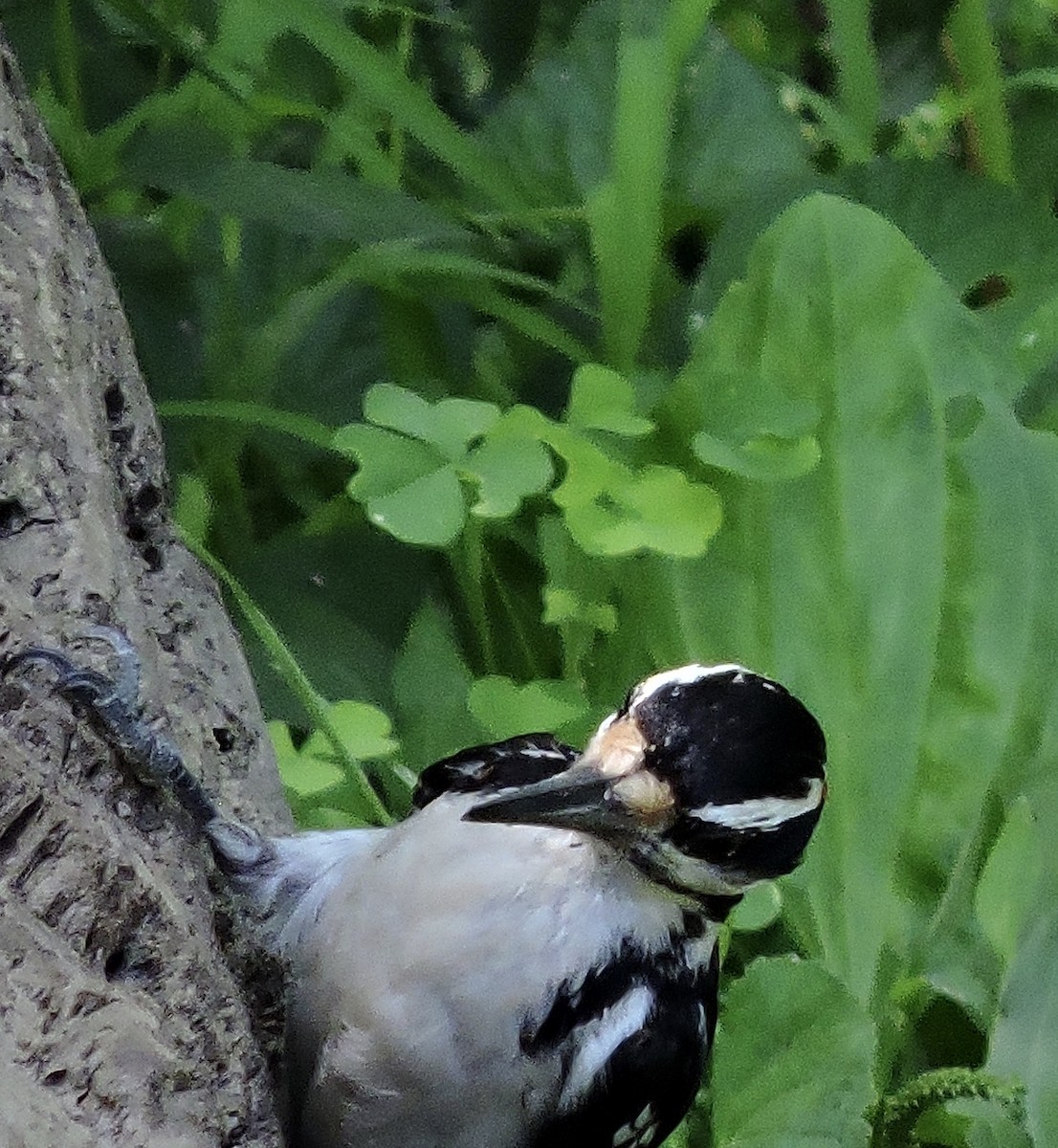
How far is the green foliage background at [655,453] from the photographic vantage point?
1444 millimetres

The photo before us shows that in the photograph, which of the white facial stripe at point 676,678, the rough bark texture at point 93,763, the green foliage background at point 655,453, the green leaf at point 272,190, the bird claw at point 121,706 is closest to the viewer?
the rough bark texture at point 93,763

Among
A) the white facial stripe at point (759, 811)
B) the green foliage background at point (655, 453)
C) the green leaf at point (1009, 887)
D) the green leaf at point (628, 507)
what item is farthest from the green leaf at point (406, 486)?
the green leaf at point (1009, 887)

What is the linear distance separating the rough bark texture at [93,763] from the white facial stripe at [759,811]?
0.34 m

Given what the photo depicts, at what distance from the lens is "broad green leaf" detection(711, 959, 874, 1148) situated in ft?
4.15

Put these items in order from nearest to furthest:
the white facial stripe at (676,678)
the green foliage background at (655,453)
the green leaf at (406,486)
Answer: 1. the white facial stripe at (676,678)
2. the green leaf at (406,486)
3. the green foliage background at (655,453)

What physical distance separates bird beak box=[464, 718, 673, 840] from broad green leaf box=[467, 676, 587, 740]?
46 cm

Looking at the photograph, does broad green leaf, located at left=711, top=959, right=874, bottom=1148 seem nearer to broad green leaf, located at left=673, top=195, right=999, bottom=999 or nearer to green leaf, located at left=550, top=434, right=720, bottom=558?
broad green leaf, located at left=673, top=195, right=999, bottom=999

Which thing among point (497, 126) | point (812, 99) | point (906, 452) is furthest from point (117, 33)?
point (906, 452)

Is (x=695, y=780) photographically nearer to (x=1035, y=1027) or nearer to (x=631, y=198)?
(x=1035, y=1027)

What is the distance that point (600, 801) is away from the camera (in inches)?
39.0

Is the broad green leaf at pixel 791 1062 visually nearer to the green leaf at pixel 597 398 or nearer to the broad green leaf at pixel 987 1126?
the broad green leaf at pixel 987 1126

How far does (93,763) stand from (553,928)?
372 millimetres

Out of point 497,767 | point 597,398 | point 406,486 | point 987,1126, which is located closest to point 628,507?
point 597,398

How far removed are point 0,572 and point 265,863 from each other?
38 cm
